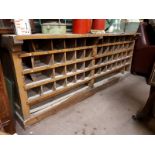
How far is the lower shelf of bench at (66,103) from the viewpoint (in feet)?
4.48

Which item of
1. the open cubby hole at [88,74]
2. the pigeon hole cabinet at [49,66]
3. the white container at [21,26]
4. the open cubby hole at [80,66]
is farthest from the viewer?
the open cubby hole at [88,74]

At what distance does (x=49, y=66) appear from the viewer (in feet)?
4.41

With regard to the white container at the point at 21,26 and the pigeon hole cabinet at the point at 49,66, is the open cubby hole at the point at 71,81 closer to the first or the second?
the pigeon hole cabinet at the point at 49,66

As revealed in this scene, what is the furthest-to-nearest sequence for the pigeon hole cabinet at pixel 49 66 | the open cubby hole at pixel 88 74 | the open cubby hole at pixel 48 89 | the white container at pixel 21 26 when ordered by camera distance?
the open cubby hole at pixel 88 74 < the open cubby hole at pixel 48 89 < the pigeon hole cabinet at pixel 49 66 < the white container at pixel 21 26

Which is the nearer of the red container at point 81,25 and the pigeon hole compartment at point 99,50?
the red container at point 81,25

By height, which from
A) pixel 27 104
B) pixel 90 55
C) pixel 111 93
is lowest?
pixel 111 93

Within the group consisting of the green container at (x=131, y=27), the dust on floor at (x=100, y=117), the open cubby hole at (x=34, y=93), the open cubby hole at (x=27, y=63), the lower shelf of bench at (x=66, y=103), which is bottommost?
the dust on floor at (x=100, y=117)

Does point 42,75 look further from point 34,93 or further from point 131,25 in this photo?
point 131,25

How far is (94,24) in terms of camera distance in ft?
5.45

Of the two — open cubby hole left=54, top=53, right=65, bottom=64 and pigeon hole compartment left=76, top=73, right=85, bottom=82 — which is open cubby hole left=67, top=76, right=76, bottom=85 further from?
open cubby hole left=54, top=53, right=65, bottom=64

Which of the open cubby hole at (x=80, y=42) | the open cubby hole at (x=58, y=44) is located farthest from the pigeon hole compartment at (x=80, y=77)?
the open cubby hole at (x=58, y=44)

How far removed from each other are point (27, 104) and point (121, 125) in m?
0.94
